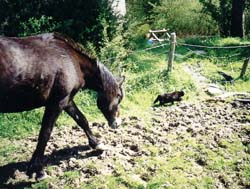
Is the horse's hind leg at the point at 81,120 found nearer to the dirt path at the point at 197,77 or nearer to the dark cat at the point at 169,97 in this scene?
the dark cat at the point at 169,97

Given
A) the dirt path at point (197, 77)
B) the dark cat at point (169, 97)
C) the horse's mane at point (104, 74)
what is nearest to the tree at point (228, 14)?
the dirt path at point (197, 77)

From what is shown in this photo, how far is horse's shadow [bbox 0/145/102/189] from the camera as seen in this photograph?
5832 millimetres

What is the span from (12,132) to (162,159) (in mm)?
3174

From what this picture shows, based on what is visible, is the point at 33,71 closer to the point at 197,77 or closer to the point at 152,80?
the point at 152,80

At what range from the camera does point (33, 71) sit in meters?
5.43

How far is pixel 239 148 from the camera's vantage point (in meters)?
6.84

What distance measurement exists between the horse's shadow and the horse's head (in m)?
0.65

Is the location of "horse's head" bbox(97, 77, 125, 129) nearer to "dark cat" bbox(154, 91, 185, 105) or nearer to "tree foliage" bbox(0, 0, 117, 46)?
"dark cat" bbox(154, 91, 185, 105)

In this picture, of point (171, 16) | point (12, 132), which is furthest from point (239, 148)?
point (171, 16)

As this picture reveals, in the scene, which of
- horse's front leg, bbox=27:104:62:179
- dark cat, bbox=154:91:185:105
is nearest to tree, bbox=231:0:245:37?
dark cat, bbox=154:91:185:105

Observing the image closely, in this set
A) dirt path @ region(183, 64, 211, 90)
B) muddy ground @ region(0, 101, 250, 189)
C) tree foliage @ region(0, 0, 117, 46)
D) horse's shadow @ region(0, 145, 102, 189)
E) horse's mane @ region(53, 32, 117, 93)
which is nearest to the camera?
horse's shadow @ region(0, 145, 102, 189)

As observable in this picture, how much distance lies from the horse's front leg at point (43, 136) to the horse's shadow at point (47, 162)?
185 mm

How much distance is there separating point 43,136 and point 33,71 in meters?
1.07

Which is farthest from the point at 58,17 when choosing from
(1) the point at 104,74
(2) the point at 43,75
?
(2) the point at 43,75
